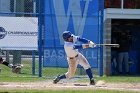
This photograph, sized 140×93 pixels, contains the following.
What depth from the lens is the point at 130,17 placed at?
21656 mm

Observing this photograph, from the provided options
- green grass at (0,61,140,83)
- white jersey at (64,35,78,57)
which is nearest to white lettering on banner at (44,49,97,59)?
green grass at (0,61,140,83)

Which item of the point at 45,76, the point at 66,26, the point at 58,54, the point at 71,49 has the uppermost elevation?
the point at 66,26

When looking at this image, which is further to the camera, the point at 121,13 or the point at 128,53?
the point at 128,53

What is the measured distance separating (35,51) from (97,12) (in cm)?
304

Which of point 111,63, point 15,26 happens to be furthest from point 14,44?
point 111,63

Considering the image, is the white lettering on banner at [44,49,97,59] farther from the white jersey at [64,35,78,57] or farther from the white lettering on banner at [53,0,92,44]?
the white jersey at [64,35,78,57]

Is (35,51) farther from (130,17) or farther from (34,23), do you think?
(130,17)

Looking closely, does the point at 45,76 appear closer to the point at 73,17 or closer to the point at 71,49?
the point at 73,17

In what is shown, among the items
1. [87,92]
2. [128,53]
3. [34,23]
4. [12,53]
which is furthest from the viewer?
[128,53]

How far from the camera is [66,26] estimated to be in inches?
786

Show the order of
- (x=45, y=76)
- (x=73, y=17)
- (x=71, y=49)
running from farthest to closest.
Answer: (x=73, y=17) → (x=45, y=76) → (x=71, y=49)

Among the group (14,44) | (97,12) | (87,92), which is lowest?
(87,92)

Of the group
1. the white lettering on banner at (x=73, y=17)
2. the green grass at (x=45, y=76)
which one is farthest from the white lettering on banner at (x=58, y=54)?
the green grass at (x=45, y=76)

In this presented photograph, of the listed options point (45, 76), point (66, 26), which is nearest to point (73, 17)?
point (66, 26)
